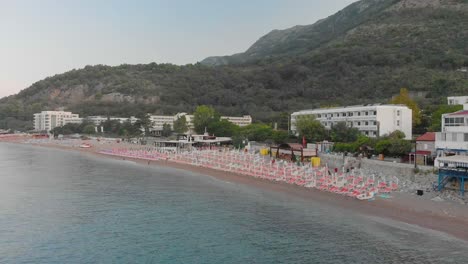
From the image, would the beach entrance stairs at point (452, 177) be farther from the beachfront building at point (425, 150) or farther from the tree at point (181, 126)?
the tree at point (181, 126)

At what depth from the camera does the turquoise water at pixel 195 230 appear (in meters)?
18.4

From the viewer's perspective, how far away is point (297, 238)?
20781 mm

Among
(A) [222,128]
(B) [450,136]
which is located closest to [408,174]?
(B) [450,136]

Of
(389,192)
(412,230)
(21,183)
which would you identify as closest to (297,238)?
(412,230)

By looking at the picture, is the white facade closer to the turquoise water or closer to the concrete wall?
the concrete wall

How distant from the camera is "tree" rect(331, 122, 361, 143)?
168 ft

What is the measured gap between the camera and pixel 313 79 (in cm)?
12294

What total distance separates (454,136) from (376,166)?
7212mm

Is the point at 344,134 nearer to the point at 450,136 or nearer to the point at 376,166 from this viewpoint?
the point at 376,166

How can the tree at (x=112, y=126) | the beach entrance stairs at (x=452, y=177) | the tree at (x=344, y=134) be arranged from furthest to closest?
the tree at (x=112, y=126) → the tree at (x=344, y=134) → the beach entrance stairs at (x=452, y=177)

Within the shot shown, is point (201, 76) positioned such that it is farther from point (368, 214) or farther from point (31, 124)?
point (368, 214)

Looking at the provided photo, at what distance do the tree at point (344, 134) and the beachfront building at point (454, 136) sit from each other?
19449 mm

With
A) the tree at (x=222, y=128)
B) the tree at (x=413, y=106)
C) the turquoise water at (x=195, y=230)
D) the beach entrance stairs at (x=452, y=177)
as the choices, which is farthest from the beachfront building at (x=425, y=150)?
the tree at (x=222, y=128)

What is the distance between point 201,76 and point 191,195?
12653cm
